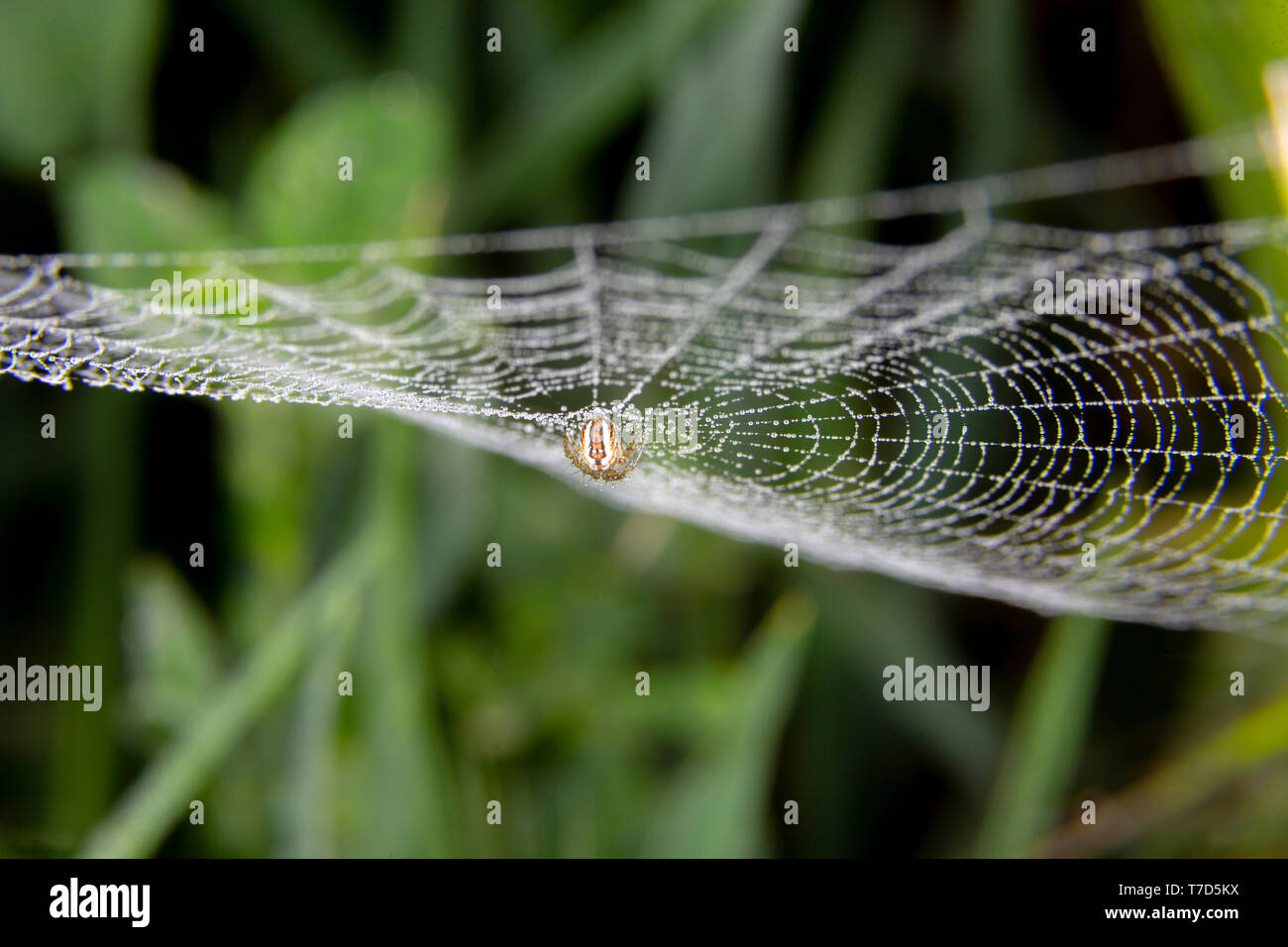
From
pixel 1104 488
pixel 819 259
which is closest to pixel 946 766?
pixel 1104 488

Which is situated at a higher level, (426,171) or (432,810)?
(426,171)

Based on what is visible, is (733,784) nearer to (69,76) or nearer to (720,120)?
(720,120)

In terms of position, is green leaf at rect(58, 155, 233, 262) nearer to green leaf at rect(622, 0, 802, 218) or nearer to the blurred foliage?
the blurred foliage

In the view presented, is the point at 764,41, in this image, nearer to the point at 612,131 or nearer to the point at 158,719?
the point at 612,131

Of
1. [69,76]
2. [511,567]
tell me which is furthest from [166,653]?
[69,76]

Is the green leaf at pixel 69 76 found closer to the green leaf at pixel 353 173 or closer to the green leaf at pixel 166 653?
the green leaf at pixel 353 173
